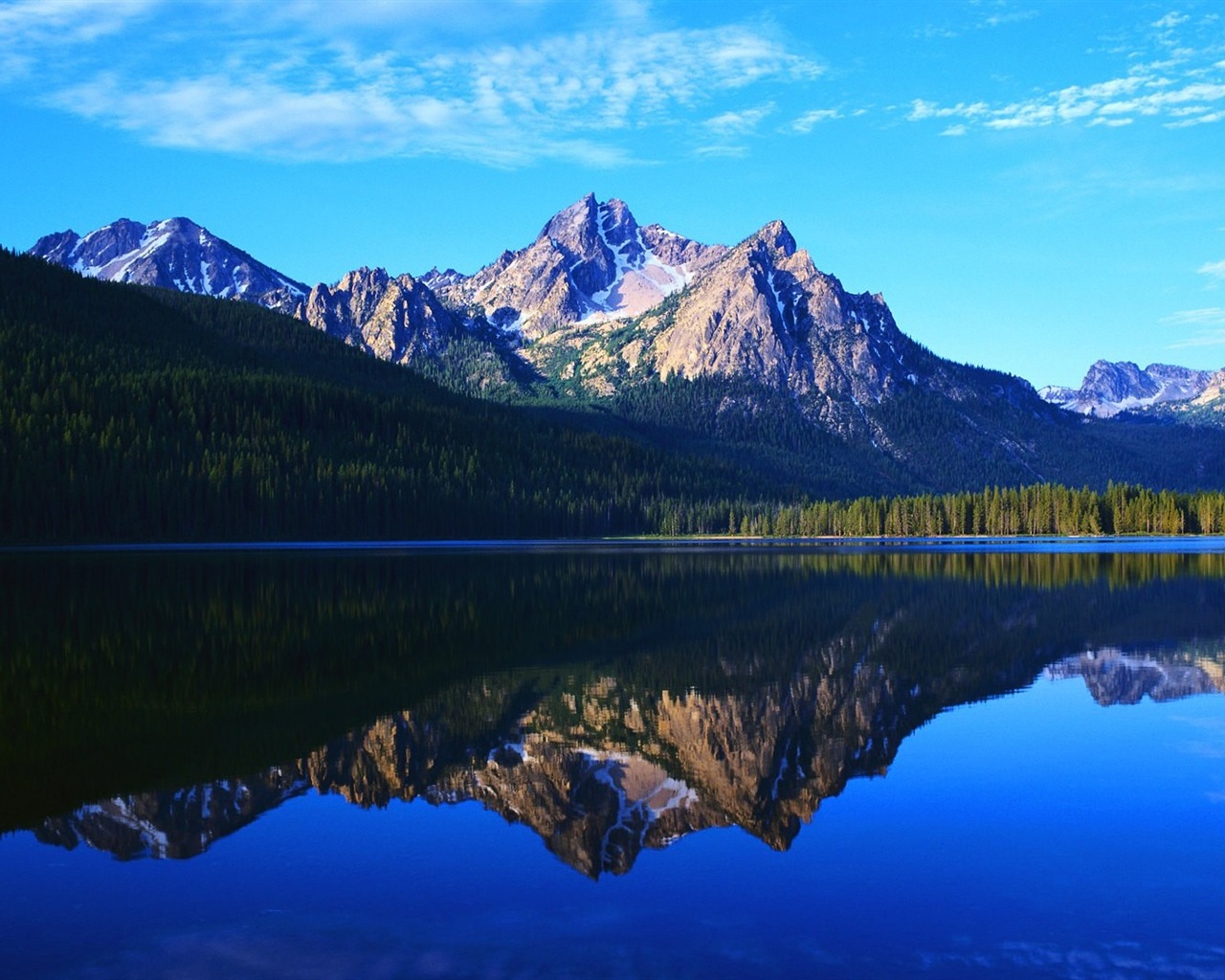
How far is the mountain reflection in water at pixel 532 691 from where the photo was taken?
23.8m

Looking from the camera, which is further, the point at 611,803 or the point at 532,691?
the point at 532,691

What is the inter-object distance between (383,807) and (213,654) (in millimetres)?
23357

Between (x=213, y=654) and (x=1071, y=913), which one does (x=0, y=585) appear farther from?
(x=1071, y=913)

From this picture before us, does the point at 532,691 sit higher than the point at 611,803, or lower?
lower

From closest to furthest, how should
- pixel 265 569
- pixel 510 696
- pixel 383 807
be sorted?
pixel 383 807
pixel 510 696
pixel 265 569

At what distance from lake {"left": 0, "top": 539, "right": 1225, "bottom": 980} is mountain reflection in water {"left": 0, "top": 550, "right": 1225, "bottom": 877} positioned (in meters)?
0.17

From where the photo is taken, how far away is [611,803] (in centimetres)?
2378

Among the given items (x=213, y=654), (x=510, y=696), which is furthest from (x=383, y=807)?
(x=213, y=654)

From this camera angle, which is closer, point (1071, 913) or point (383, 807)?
point (1071, 913)

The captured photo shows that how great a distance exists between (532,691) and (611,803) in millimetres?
13263

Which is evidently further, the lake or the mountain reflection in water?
the mountain reflection in water

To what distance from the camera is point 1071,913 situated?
57.1 feet

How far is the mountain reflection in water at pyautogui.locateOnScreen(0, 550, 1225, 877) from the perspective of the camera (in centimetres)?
2383

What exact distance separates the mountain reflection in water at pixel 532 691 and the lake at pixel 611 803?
0.55 ft
